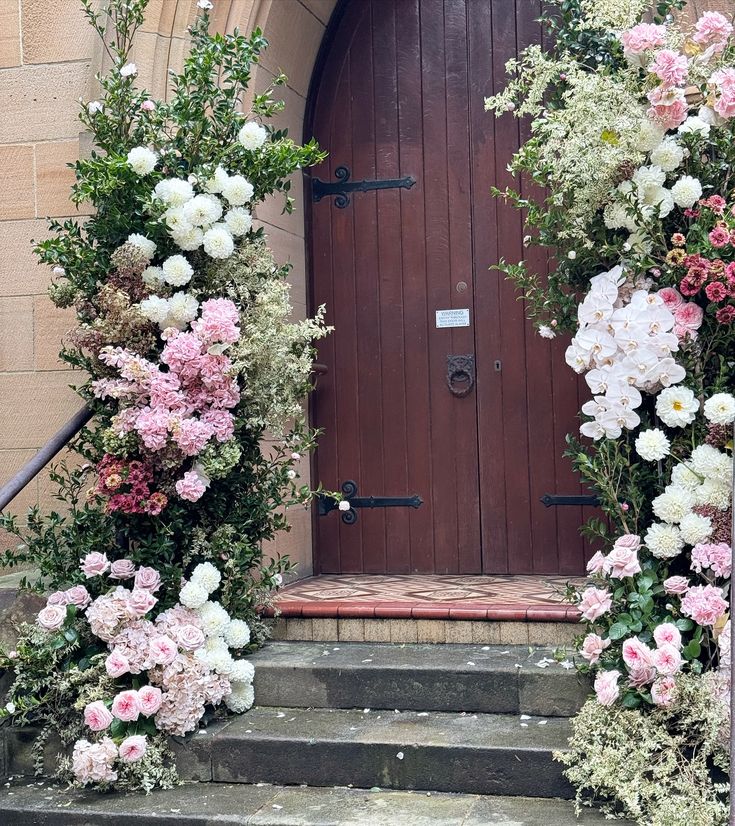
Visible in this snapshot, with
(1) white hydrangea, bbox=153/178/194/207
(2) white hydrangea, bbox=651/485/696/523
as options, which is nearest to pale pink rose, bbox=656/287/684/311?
(2) white hydrangea, bbox=651/485/696/523

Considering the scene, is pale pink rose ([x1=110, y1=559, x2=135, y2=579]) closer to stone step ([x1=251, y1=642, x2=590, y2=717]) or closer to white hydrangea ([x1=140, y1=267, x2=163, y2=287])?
stone step ([x1=251, y1=642, x2=590, y2=717])

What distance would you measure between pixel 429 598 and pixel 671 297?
154cm

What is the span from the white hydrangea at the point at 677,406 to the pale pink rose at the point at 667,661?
684 millimetres

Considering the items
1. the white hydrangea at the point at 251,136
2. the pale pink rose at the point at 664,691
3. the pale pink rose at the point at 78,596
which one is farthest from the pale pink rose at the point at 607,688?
the white hydrangea at the point at 251,136

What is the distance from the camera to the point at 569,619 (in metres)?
3.90

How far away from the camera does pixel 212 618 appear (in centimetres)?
383

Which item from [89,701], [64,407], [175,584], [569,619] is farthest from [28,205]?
[569,619]

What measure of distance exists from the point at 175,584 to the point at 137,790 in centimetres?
68

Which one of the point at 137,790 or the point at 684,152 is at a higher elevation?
the point at 684,152

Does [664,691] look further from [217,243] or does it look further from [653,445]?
[217,243]

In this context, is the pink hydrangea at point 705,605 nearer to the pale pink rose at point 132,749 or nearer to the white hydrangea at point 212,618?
the white hydrangea at point 212,618

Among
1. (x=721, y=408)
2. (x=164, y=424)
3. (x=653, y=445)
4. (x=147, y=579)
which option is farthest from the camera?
(x=147, y=579)

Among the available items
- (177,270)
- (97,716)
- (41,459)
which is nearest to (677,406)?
(177,270)

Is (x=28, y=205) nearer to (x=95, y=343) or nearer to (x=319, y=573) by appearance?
(x=95, y=343)
